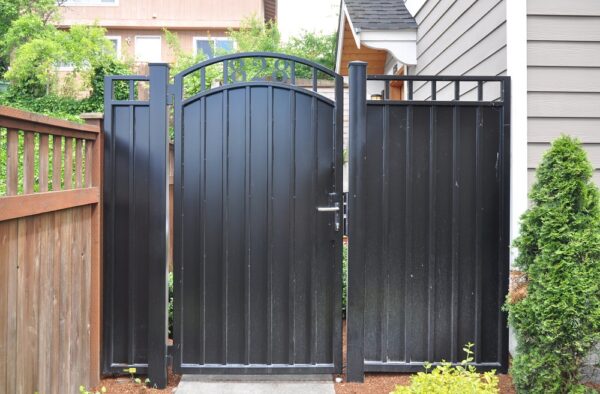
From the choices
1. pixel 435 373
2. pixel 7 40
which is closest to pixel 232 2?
pixel 7 40

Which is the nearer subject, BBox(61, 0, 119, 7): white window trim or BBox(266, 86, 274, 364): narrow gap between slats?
BBox(266, 86, 274, 364): narrow gap between slats

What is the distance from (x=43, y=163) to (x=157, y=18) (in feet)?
61.3

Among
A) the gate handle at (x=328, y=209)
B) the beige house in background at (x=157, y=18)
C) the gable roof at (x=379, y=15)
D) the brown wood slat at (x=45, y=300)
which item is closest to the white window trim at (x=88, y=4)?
the beige house in background at (x=157, y=18)

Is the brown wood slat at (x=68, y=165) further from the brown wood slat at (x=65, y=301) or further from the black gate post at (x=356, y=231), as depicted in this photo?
the black gate post at (x=356, y=231)

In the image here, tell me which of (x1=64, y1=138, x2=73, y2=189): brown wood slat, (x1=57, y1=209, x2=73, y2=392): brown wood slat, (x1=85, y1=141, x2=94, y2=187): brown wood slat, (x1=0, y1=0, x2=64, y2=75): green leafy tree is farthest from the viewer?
(x1=0, y1=0, x2=64, y2=75): green leafy tree

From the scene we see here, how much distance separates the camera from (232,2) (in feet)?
64.6

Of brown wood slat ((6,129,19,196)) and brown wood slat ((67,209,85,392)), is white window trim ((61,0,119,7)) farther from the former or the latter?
brown wood slat ((6,129,19,196))

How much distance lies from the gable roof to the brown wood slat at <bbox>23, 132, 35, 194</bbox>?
440 cm

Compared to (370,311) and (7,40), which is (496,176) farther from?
(7,40)

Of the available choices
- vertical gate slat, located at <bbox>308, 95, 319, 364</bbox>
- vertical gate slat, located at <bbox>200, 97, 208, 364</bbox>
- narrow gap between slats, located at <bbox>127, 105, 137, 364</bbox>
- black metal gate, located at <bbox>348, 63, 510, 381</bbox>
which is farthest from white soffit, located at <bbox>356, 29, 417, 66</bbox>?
narrow gap between slats, located at <bbox>127, 105, 137, 364</bbox>

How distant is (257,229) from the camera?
11.0 ft

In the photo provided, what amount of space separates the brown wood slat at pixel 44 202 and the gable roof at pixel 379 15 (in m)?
3.96

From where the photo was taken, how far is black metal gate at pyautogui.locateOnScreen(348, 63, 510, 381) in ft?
11.0

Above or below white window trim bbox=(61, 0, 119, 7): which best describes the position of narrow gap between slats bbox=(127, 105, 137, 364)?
below
